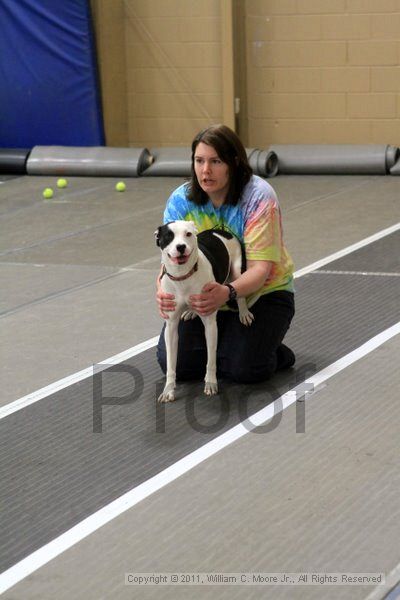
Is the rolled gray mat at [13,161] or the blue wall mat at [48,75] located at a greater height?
the blue wall mat at [48,75]

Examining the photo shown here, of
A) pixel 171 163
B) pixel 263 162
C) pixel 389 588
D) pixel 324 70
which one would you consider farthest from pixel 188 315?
pixel 324 70

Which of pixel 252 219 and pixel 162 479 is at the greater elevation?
pixel 252 219

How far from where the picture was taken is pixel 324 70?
33.1ft

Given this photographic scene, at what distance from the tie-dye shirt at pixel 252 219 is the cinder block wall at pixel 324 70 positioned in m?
5.96

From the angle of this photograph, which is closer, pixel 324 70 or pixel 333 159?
pixel 333 159

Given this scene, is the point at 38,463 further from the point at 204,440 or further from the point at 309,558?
the point at 309,558

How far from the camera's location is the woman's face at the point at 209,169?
4.12 m

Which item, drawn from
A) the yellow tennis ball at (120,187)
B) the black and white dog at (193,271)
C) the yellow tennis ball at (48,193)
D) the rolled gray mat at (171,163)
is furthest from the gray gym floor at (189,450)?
the rolled gray mat at (171,163)

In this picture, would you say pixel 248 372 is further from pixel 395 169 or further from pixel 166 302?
pixel 395 169

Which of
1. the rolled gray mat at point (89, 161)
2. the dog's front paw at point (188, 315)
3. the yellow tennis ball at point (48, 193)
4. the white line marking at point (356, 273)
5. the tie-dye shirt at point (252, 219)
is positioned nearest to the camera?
the tie-dye shirt at point (252, 219)

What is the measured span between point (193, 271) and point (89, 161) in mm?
6115

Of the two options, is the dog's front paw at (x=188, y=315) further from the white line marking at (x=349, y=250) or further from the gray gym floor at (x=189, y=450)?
the white line marking at (x=349, y=250)

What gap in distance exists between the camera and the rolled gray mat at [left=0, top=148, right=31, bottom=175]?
10.2m

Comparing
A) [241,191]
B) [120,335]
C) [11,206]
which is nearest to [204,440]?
[241,191]
